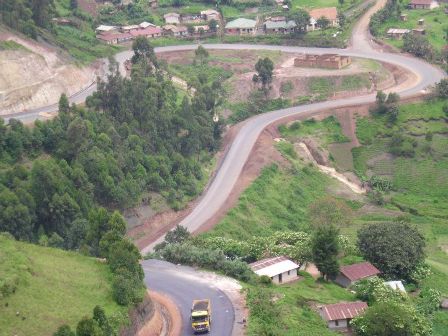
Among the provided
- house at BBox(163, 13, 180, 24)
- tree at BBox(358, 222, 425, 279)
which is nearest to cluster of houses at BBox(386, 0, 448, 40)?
house at BBox(163, 13, 180, 24)

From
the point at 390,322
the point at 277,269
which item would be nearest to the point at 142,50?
the point at 277,269

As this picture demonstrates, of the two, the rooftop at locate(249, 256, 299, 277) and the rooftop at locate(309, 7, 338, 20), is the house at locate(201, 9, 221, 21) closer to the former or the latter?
the rooftop at locate(309, 7, 338, 20)

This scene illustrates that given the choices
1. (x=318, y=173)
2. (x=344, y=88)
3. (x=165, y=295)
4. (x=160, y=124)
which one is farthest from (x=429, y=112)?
(x=165, y=295)

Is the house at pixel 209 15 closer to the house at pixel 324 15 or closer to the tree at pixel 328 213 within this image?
the house at pixel 324 15

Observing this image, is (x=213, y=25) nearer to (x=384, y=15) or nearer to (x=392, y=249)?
(x=384, y=15)

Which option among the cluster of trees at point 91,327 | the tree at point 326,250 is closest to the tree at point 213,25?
the tree at point 326,250

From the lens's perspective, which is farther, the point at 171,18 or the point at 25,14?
the point at 171,18

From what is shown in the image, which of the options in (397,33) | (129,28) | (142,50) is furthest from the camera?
(129,28)
